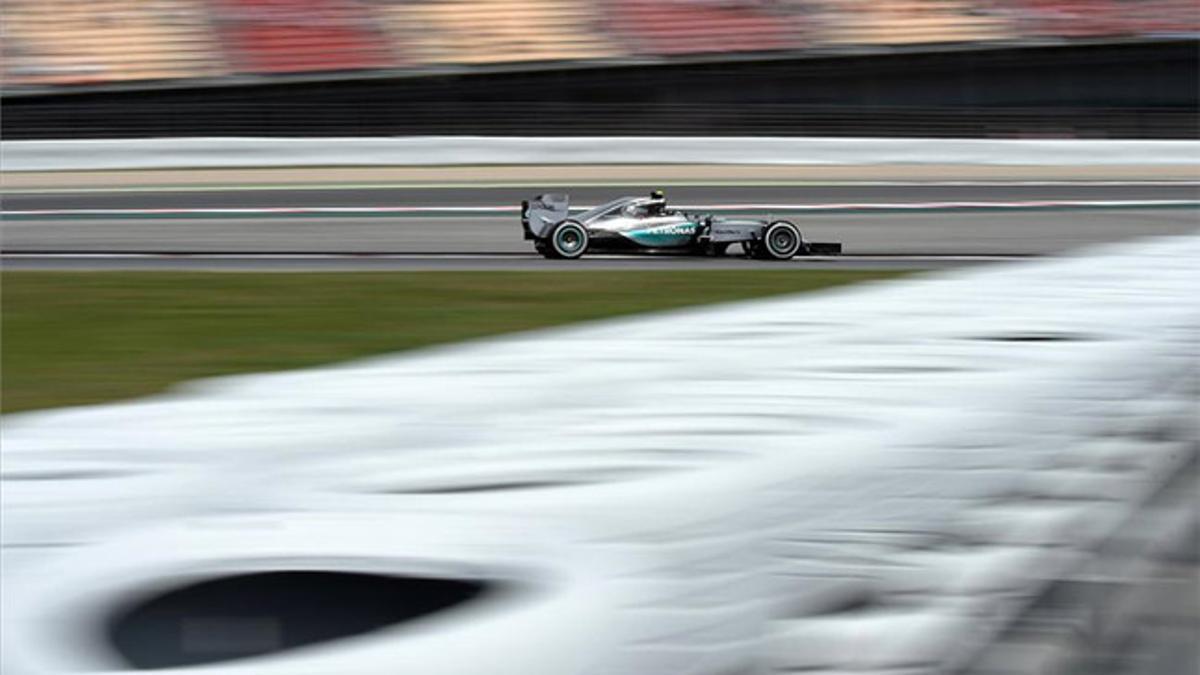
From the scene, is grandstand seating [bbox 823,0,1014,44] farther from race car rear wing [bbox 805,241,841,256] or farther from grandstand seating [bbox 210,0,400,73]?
race car rear wing [bbox 805,241,841,256]

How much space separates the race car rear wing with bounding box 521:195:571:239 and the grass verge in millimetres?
1880

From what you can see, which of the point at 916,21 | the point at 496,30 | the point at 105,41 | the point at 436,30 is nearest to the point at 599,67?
the point at 496,30

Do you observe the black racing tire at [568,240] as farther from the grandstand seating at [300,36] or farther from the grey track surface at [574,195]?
the grandstand seating at [300,36]

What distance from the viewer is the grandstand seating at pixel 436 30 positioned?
23.3 m

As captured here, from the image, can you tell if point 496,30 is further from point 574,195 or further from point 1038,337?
point 1038,337

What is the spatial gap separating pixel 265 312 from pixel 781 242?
6.13 meters

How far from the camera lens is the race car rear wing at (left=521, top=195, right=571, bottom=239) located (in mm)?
14133

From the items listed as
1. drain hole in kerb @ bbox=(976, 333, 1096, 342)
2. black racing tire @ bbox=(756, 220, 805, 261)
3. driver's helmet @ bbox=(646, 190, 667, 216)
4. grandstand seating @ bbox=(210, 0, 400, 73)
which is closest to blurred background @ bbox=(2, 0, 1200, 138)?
grandstand seating @ bbox=(210, 0, 400, 73)

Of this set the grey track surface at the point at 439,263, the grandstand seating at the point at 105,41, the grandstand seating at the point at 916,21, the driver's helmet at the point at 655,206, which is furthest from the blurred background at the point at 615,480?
the grandstand seating at the point at 916,21

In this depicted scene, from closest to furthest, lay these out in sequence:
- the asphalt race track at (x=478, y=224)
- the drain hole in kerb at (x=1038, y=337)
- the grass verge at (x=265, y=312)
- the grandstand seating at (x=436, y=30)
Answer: the drain hole in kerb at (x=1038, y=337) → the grass verge at (x=265, y=312) → the asphalt race track at (x=478, y=224) → the grandstand seating at (x=436, y=30)

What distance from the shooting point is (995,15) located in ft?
82.4

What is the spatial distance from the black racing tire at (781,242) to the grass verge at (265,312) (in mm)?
1402

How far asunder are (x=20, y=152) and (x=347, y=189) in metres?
4.67

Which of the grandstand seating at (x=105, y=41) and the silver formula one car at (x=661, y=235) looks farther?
the grandstand seating at (x=105, y=41)
